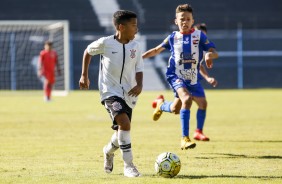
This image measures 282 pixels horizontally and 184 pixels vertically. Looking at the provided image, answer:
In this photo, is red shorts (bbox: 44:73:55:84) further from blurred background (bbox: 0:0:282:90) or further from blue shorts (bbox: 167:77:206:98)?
blue shorts (bbox: 167:77:206:98)

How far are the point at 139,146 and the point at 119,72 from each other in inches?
133

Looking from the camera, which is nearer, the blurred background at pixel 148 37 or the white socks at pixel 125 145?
the white socks at pixel 125 145

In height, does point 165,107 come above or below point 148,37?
below

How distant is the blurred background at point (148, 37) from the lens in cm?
3522

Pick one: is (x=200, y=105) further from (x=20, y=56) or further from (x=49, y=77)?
(x=20, y=56)

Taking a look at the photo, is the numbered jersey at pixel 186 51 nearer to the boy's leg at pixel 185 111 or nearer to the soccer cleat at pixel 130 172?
the boy's leg at pixel 185 111

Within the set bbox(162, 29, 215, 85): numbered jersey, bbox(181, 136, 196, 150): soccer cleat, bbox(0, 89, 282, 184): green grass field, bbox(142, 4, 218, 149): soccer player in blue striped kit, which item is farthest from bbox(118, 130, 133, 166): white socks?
bbox(162, 29, 215, 85): numbered jersey

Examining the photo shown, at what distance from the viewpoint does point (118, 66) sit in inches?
321

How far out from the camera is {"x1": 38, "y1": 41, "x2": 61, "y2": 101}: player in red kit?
2500cm

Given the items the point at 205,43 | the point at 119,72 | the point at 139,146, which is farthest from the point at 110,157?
the point at 205,43

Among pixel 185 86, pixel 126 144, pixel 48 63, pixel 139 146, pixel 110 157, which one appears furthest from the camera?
pixel 48 63

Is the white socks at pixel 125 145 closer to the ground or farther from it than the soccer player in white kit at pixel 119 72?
closer to the ground

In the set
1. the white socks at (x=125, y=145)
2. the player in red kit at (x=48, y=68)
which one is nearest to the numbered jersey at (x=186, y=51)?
the white socks at (x=125, y=145)

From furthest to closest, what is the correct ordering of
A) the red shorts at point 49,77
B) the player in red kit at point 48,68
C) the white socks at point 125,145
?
1. the red shorts at point 49,77
2. the player in red kit at point 48,68
3. the white socks at point 125,145
